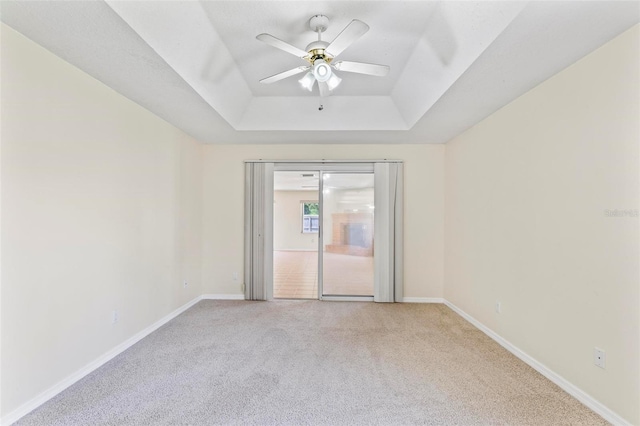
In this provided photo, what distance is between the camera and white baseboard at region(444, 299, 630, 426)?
5.57 feet

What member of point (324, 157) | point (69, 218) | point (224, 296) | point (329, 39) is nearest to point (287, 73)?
point (329, 39)

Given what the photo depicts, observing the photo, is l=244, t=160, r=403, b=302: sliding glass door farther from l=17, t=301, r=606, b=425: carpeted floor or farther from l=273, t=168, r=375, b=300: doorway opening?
l=17, t=301, r=606, b=425: carpeted floor

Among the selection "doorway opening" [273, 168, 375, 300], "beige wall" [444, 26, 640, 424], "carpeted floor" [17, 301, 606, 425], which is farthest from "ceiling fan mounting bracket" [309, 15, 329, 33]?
"carpeted floor" [17, 301, 606, 425]

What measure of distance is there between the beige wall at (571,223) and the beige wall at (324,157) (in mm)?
1047

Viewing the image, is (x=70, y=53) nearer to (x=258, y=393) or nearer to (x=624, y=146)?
(x=258, y=393)

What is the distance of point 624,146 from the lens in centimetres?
165

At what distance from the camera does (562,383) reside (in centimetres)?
203

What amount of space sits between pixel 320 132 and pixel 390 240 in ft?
6.04

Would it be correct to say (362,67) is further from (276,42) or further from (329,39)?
(276,42)

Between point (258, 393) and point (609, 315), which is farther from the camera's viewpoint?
point (258, 393)

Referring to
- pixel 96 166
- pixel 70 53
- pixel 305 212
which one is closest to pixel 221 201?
pixel 96 166

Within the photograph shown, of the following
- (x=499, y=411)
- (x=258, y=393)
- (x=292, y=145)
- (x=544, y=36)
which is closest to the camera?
(x=544, y=36)

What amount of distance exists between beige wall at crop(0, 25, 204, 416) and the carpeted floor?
341mm

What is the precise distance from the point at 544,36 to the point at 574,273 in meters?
1.59
